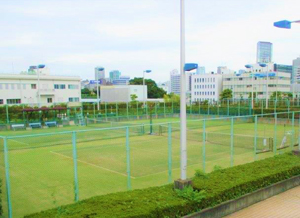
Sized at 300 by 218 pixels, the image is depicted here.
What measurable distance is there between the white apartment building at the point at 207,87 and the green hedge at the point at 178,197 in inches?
3631

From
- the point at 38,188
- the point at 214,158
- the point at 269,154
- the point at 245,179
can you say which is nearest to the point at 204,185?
the point at 245,179

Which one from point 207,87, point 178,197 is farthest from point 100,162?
point 207,87

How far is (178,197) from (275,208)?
3.59 meters

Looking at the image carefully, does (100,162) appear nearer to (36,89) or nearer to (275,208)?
(275,208)

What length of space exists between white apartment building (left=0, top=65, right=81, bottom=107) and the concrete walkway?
47816 mm

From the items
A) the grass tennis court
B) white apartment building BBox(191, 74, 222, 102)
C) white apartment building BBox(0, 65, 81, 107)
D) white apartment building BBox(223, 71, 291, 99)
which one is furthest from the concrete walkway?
white apartment building BBox(191, 74, 222, 102)

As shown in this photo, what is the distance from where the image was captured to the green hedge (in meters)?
7.47

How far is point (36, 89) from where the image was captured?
205 ft

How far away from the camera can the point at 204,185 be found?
9445 mm

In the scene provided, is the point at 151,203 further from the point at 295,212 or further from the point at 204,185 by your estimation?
the point at 295,212

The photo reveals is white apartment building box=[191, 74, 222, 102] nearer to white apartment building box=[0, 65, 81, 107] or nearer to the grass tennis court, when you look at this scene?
white apartment building box=[0, 65, 81, 107]

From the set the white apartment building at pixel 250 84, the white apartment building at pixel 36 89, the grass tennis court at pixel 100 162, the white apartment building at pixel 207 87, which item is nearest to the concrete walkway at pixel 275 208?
the grass tennis court at pixel 100 162

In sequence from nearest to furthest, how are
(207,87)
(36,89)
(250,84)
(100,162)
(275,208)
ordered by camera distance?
(275,208) → (100,162) → (36,89) → (250,84) → (207,87)

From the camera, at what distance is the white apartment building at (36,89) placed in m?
56.8
